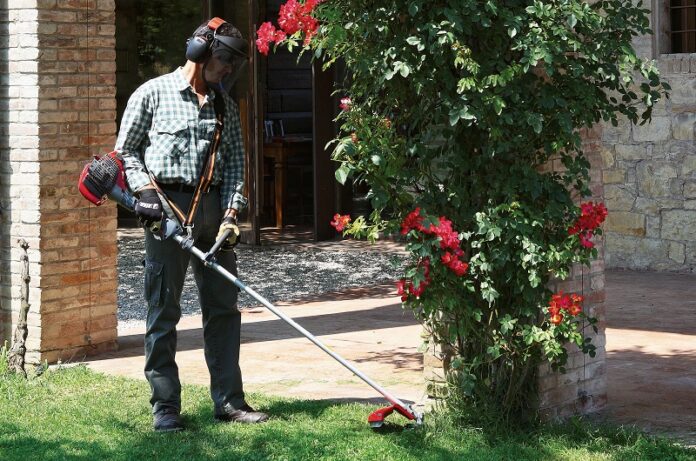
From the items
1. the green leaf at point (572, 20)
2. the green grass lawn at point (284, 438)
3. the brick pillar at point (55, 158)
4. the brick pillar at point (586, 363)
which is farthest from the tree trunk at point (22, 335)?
the green leaf at point (572, 20)

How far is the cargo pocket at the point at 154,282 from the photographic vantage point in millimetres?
6309

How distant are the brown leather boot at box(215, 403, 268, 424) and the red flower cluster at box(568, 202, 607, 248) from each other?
5.46 ft

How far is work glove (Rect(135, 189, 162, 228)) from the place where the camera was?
6.04 metres

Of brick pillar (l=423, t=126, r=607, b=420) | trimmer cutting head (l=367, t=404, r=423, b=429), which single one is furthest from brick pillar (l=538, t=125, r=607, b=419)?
trimmer cutting head (l=367, t=404, r=423, b=429)

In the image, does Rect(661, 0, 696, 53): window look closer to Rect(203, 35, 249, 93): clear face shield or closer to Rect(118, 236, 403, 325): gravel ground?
Rect(118, 236, 403, 325): gravel ground

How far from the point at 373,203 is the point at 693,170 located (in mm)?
6813

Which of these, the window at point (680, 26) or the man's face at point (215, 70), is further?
the window at point (680, 26)

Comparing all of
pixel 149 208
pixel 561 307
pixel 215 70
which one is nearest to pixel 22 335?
pixel 149 208

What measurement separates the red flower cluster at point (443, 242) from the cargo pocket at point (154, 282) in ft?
3.91

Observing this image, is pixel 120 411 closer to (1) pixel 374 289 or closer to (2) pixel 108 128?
(2) pixel 108 128

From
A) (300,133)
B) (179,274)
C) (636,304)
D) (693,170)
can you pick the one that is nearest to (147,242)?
(179,274)

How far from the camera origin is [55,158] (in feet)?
26.6

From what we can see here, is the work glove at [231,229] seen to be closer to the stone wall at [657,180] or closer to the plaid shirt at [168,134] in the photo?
the plaid shirt at [168,134]

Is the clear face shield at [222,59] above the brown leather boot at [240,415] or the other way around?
above
